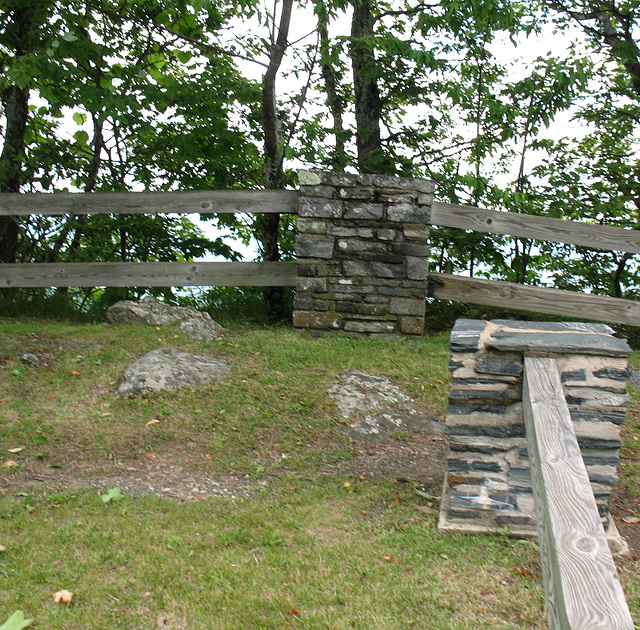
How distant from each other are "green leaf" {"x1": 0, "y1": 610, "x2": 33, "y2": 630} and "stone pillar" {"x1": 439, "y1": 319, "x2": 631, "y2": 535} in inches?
77.1

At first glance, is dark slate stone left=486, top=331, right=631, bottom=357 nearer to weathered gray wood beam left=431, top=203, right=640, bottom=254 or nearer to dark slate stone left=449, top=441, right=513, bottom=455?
dark slate stone left=449, top=441, right=513, bottom=455

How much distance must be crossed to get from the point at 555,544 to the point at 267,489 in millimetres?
2206

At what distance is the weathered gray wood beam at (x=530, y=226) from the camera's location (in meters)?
6.43

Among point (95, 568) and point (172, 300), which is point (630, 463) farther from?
point (172, 300)

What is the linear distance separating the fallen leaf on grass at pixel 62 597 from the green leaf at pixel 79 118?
6.57m

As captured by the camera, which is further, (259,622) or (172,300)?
(172,300)

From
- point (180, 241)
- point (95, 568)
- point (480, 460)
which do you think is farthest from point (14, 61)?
point (480, 460)

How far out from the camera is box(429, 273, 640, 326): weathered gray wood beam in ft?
21.2

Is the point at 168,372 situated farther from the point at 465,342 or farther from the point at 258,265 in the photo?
the point at 465,342

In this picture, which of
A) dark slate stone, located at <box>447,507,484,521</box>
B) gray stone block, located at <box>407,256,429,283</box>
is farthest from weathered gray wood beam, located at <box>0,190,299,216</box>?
dark slate stone, located at <box>447,507,484,521</box>

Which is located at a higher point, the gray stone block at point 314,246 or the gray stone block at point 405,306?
the gray stone block at point 314,246

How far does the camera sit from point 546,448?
240 centimetres

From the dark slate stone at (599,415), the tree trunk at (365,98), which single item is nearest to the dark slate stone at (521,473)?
the dark slate stone at (599,415)

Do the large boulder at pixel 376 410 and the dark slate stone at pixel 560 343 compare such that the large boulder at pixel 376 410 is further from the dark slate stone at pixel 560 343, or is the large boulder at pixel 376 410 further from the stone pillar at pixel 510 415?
the dark slate stone at pixel 560 343
